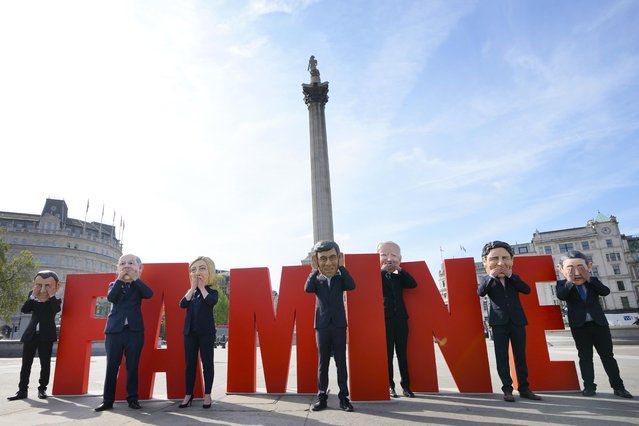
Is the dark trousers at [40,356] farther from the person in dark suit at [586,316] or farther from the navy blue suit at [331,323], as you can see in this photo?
the person in dark suit at [586,316]

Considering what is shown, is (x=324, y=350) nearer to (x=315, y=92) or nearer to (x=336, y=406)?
(x=336, y=406)

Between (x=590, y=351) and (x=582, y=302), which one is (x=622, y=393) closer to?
(x=590, y=351)

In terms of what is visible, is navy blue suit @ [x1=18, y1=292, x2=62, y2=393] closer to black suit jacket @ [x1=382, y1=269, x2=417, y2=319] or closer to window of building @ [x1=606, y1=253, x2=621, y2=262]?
black suit jacket @ [x1=382, y1=269, x2=417, y2=319]

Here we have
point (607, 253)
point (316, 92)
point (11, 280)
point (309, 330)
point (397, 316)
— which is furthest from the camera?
point (607, 253)

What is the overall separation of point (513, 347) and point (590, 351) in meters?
1.21

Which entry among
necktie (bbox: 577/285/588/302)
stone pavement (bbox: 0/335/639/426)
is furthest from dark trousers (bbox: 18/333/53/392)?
necktie (bbox: 577/285/588/302)

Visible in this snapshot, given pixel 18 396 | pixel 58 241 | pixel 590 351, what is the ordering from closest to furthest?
pixel 590 351 → pixel 18 396 → pixel 58 241

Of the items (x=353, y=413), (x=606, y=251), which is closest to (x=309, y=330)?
(x=353, y=413)

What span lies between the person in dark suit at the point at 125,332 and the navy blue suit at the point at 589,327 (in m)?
6.41

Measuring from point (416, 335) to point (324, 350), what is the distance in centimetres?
184

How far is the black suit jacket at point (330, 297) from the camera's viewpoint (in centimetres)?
506

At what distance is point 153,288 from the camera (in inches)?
250

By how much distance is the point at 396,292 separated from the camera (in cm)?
600

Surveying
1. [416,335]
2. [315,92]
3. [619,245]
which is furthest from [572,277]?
[619,245]
